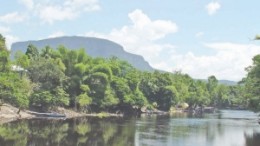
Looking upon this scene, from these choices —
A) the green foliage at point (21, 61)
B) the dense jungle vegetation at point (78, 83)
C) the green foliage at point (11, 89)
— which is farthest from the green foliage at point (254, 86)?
the green foliage at point (21, 61)

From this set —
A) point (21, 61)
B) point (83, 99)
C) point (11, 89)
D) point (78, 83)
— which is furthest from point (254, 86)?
point (21, 61)

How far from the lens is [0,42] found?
245 feet

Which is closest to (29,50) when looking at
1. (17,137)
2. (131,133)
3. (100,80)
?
(100,80)

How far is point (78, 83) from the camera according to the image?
9400cm

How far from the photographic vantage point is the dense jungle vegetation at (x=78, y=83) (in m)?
68.8

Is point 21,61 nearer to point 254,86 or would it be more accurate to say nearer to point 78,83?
point 78,83

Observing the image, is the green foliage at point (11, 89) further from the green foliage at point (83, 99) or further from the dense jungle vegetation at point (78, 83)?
the green foliage at point (83, 99)

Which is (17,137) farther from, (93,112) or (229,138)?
(93,112)

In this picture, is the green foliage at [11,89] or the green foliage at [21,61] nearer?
the green foliage at [11,89]

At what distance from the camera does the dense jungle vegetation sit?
68812mm

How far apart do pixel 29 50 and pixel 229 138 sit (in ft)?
193

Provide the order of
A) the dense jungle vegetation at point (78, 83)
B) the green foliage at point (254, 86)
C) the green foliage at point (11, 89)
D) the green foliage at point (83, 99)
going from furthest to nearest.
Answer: the green foliage at point (83, 99), the dense jungle vegetation at point (78, 83), the green foliage at point (254, 86), the green foliage at point (11, 89)

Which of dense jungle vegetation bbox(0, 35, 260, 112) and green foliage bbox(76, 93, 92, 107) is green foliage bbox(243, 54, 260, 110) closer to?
dense jungle vegetation bbox(0, 35, 260, 112)

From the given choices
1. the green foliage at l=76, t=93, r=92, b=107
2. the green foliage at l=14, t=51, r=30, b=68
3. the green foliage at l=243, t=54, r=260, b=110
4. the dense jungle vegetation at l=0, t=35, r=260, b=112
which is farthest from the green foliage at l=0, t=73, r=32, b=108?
the green foliage at l=243, t=54, r=260, b=110
